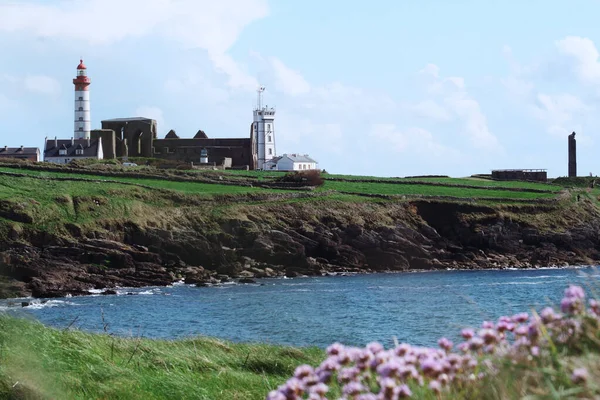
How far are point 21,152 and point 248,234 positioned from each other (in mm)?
54177

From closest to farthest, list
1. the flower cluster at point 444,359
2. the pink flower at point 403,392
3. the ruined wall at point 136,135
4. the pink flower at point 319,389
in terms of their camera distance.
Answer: the pink flower at point 403,392
the pink flower at point 319,389
the flower cluster at point 444,359
the ruined wall at point 136,135

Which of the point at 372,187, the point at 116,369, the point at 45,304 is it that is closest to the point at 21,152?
the point at 372,187

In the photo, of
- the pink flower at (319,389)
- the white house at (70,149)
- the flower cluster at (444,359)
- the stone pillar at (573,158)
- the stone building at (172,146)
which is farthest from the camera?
the stone pillar at (573,158)

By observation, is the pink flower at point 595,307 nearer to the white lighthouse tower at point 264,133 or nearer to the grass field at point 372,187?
the grass field at point 372,187

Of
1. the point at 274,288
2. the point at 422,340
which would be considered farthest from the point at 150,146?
the point at 422,340

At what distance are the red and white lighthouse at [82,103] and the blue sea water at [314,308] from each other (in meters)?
59.9

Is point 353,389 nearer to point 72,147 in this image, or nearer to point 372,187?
point 372,187

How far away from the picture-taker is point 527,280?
59.3 metres

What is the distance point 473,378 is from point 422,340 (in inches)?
943

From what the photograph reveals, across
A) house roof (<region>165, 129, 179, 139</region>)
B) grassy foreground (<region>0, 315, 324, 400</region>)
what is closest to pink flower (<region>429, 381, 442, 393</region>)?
grassy foreground (<region>0, 315, 324, 400</region>)

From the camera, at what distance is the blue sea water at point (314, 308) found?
110 ft

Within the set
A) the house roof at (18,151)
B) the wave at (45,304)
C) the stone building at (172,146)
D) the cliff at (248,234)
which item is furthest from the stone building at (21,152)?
the wave at (45,304)

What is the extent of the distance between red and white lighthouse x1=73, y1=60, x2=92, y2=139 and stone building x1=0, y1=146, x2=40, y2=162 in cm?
529

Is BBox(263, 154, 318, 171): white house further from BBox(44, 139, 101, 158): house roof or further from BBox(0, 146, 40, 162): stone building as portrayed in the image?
BBox(0, 146, 40, 162): stone building
